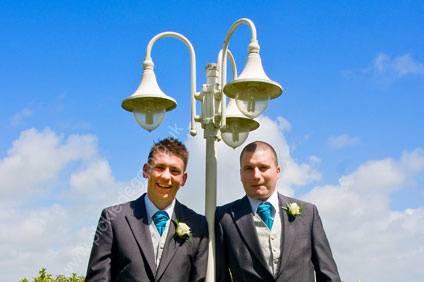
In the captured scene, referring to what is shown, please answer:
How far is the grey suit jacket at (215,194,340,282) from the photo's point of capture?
16.4 feet

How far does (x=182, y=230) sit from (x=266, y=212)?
2.71 ft

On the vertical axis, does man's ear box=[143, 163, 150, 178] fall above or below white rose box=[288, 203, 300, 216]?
above

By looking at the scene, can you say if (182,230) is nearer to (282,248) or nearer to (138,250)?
(138,250)

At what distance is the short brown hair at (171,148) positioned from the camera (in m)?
5.23

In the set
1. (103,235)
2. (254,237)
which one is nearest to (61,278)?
(103,235)

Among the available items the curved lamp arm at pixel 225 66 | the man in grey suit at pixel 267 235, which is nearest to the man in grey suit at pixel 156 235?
the man in grey suit at pixel 267 235

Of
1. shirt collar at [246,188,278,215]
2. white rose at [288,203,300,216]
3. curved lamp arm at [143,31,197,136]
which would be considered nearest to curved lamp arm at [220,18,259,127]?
curved lamp arm at [143,31,197,136]

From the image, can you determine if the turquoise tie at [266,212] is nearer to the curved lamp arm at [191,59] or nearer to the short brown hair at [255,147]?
the short brown hair at [255,147]

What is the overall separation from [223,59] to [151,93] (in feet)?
2.83

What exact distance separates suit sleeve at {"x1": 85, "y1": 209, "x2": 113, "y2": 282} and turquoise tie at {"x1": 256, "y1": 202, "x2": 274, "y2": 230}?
144 centimetres

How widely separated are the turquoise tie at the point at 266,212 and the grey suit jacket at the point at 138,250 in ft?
1.86

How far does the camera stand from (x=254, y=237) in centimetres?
507

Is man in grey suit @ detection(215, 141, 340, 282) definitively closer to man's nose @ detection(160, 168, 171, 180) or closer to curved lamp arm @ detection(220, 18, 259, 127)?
curved lamp arm @ detection(220, 18, 259, 127)

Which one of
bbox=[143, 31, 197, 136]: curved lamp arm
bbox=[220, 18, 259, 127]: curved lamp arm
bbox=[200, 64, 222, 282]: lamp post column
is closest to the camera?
bbox=[200, 64, 222, 282]: lamp post column
